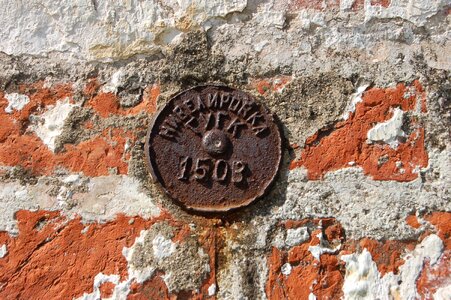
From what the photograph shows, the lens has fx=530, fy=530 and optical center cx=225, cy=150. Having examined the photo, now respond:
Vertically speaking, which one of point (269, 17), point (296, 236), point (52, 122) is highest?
point (269, 17)

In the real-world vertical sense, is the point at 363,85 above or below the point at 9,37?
below

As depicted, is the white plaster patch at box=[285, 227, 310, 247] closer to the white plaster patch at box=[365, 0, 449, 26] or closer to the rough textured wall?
the rough textured wall

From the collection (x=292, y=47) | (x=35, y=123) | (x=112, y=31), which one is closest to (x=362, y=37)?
(x=292, y=47)

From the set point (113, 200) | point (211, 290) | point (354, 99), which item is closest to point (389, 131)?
point (354, 99)

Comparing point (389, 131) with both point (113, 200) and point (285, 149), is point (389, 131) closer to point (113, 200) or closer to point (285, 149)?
point (285, 149)

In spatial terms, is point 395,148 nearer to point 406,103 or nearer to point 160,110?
point 406,103

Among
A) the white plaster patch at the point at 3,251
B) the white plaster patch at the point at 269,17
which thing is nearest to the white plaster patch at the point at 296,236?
the white plaster patch at the point at 269,17
